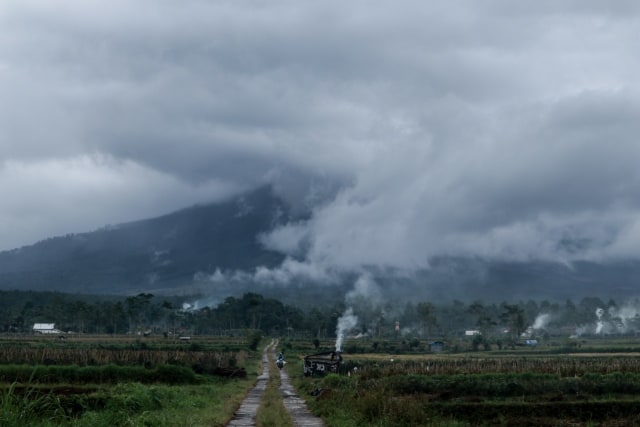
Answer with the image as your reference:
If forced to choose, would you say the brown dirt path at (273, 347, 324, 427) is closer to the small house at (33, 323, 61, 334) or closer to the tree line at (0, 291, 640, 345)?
the tree line at (0, 291, 640, 345)

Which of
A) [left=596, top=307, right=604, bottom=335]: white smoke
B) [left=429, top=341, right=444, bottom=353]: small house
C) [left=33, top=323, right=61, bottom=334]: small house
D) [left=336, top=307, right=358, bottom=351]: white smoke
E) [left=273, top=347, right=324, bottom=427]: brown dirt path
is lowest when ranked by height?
[left=273, top=347, right=324, bottom=427]: brown dirt path

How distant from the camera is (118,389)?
1331 inches

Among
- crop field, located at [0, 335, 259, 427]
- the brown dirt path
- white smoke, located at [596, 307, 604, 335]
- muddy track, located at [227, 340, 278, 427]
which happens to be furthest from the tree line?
the brown dirt path

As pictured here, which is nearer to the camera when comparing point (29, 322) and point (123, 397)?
point (123, 397)

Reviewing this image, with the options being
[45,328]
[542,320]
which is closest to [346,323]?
[45,328]

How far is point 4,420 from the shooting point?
14.2 m

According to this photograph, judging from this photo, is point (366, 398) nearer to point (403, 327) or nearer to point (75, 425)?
point (75, 425)

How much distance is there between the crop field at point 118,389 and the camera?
57.8 feet

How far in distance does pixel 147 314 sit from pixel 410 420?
515ft

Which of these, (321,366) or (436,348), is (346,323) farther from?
(321,366)

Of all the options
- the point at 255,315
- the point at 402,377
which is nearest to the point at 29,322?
the point at 255,315

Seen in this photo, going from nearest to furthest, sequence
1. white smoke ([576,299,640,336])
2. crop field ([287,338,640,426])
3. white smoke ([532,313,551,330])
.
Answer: crop field ([287,338,640,426]) < white smoke ([576,299,640,336]) < white smoke ([532,313,551,330])

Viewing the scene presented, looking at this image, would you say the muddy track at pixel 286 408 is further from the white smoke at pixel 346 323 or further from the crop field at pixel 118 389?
the white smoke at pixel 346 323

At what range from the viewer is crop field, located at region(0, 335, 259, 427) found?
17.6 metres
